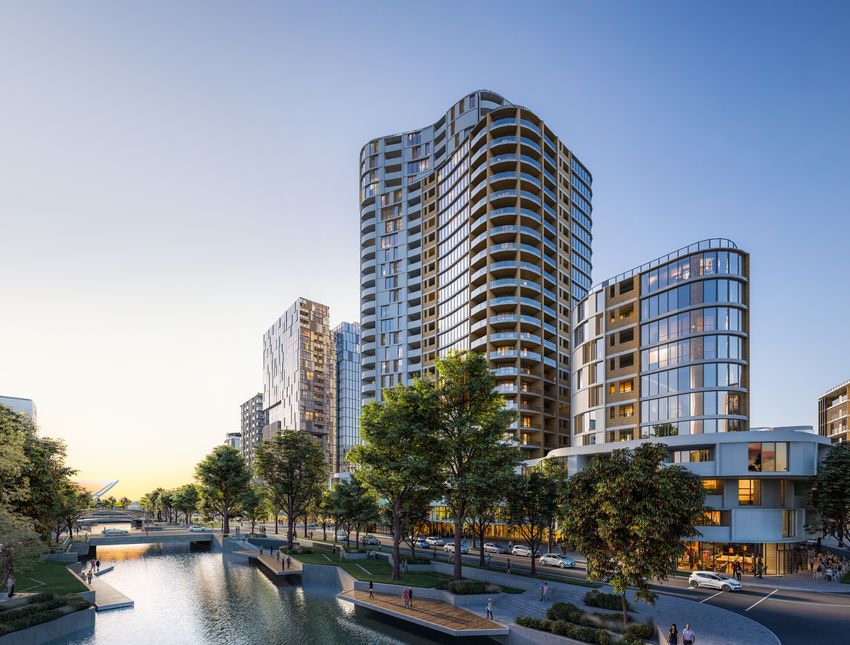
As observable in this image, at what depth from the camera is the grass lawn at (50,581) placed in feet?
148

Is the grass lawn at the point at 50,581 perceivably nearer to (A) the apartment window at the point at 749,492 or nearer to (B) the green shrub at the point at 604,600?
(B) the green shrub at the point at 604,600

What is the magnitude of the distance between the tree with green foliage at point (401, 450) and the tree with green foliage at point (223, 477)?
45.3m

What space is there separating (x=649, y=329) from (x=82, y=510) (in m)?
89.4

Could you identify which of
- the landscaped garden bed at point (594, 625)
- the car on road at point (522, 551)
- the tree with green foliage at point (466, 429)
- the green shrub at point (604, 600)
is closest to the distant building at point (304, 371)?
the car on road at point (522, 551)

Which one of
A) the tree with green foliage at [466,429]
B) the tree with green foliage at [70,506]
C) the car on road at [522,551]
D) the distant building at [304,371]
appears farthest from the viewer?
the distant building at [304,371]

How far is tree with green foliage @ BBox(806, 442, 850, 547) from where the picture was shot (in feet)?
174

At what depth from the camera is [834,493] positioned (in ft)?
175

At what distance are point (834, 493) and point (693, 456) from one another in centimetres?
1259

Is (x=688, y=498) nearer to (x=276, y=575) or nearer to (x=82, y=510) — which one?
(x=276, y=575)

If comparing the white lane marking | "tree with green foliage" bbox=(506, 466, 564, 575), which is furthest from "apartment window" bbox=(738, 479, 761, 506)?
"tree with green foliage" bbox=(506, 466, 564, 575)

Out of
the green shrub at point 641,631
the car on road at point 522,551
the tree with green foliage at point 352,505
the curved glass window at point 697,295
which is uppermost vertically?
the curved glass window at point 697,295

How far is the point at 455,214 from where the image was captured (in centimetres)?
11694

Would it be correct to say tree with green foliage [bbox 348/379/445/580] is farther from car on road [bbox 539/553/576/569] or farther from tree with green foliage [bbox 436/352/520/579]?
car on road [bbox 539/553/576/569]

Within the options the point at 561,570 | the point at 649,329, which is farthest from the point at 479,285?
the point at 561,570
